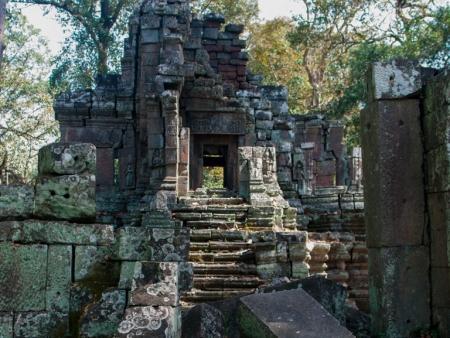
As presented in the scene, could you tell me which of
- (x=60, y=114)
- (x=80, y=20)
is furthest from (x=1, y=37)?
(x=80, y=20)

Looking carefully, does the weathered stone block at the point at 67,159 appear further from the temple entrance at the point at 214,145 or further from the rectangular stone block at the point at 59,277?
the temple entrance at the point at 214,145

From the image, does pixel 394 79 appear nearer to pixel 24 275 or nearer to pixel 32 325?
pixel 24 275

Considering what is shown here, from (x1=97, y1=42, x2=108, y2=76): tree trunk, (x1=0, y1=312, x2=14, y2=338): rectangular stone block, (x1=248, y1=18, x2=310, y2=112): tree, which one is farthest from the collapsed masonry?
(x1=248, y1=18, x2=310, y2=112): tree

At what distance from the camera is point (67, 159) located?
5191 millimetres

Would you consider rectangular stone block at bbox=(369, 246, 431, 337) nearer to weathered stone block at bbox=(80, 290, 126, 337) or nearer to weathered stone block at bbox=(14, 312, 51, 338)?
weathered stone block at bbox=(80, 290, 126, 337)

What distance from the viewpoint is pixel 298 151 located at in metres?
17.5

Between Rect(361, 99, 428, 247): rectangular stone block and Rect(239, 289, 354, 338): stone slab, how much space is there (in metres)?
1.45

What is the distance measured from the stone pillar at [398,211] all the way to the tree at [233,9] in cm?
2563

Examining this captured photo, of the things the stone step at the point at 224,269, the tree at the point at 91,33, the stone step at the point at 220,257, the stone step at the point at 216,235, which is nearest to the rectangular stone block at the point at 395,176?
the stone step at the point at 224,269

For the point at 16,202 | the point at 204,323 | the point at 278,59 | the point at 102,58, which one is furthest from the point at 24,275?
the point at 278,59

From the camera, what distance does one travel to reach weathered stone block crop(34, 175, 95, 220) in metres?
5.21

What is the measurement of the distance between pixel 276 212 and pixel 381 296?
6489 millimetres

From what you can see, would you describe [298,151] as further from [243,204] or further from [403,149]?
[403,149]

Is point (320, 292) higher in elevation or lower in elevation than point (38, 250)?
lower
